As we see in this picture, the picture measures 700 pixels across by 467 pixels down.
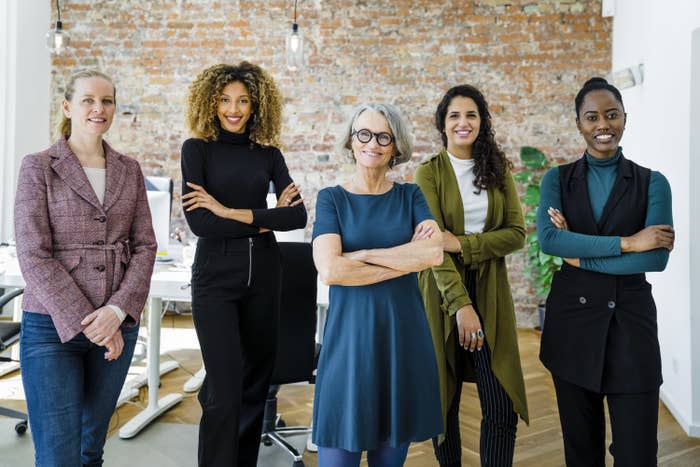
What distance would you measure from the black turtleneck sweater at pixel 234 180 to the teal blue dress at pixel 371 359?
445mm

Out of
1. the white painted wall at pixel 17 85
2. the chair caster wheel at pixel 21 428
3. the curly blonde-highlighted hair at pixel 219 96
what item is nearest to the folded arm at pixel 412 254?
the curly blonde-highlighted hair at pixel 219 96

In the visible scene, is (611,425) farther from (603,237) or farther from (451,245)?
(451,245)

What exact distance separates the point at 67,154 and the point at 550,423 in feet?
9.70

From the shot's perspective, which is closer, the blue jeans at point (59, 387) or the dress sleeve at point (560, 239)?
the blue jeans at point (59, 387)

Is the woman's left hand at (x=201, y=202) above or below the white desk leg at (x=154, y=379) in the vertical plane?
above

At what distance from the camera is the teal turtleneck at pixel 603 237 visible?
1916 mm

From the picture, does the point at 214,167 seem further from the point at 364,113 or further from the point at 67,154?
the point at 364,113

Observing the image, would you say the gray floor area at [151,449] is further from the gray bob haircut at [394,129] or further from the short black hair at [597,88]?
the short black hair at [597,88]

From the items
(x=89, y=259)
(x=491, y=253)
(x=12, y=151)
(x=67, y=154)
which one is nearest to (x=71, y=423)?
(x=89, y=259)

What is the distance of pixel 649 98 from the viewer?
4.11 meters

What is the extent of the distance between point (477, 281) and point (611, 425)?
69 cm

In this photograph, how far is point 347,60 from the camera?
5852 millimetres

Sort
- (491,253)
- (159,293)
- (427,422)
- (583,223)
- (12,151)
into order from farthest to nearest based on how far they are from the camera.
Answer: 1. (12,151)
2. (159,293)
3. (491,253)
4. (583,223)
5. (427,422)

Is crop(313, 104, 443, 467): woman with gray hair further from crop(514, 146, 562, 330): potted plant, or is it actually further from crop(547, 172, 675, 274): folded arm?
crop(514, 146, 562, 330): potted plant
